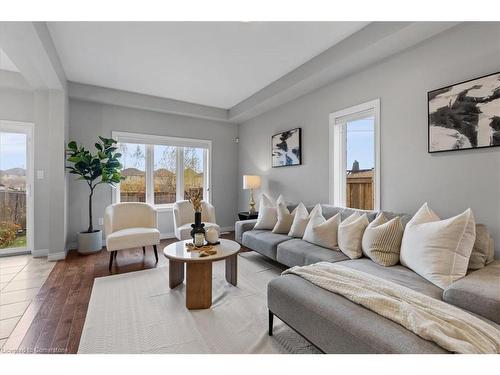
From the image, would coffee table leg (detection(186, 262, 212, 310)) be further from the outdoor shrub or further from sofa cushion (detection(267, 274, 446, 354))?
the outdoor shrub

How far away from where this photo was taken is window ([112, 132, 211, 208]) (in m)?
4.56

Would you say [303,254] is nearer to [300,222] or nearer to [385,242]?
[300,222]

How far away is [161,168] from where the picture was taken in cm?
489

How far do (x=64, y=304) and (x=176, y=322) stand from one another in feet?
3.82

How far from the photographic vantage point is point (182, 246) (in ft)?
8.50

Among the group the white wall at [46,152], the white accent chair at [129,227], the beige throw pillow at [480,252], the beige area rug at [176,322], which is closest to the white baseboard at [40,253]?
the white wall at [46,152]

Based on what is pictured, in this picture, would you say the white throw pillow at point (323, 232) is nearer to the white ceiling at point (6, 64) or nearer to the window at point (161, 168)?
the window at point (161, 168)

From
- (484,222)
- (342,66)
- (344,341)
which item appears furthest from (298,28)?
(344,341)

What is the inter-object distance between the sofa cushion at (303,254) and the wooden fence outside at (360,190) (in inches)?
37.6

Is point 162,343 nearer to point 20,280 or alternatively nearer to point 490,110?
point 20,280

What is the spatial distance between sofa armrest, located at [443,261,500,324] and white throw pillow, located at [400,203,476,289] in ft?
0.28

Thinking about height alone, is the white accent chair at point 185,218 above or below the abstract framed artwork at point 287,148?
below

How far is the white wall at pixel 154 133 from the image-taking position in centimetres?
410

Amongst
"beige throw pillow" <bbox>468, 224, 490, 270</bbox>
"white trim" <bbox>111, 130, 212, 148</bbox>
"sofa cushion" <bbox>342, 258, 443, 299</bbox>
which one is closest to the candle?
"sofa cushion" <bbox>342, 258, 443, 299</bbox>
